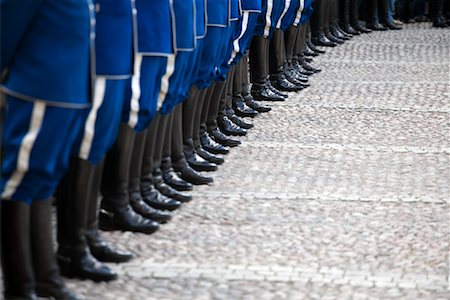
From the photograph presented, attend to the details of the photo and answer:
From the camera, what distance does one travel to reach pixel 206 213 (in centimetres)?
644

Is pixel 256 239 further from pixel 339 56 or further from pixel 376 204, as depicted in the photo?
pixel 339 56

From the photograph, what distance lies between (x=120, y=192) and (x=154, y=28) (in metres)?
0.76

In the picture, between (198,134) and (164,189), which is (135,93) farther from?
(198,134)

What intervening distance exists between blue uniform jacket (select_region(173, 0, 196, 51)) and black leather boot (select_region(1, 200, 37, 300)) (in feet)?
5.97

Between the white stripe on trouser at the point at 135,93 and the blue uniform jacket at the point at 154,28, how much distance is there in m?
0.08

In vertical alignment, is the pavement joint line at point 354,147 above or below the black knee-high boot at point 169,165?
below

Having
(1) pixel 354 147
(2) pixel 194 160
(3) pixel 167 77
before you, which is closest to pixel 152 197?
(3) pixel 167 77

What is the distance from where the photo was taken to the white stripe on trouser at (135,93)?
5.51 meters

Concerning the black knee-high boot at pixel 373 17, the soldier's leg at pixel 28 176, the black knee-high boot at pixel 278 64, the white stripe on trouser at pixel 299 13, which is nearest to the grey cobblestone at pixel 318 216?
the black knee-high boot at pixel 278 64

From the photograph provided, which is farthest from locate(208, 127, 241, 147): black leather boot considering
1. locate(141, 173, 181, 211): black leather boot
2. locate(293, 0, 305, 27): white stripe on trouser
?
locate(293, 0, 305, 27): white stripe on trouser

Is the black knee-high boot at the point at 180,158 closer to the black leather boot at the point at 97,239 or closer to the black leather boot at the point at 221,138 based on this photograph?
the black leather boot at the point at 221,138

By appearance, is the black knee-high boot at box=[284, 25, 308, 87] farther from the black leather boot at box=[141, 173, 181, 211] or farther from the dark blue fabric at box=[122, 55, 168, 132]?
the dark blue fabric at box=[122, 55, 168, 132]

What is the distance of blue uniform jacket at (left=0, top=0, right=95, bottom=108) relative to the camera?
170 inches

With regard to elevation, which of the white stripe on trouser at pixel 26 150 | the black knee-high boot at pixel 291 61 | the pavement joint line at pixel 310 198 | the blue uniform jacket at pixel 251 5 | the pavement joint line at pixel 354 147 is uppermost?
the blue uniform jacket at pixel 251 5
